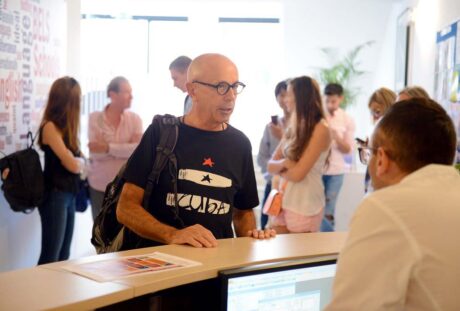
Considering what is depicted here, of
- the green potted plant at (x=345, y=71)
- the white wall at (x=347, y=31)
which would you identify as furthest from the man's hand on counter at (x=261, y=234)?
the white wall at (x=347, y=31)

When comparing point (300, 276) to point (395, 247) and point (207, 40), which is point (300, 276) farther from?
point (207, 40)

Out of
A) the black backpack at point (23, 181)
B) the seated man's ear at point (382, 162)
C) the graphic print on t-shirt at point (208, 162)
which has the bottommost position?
the black backpack at point (23, 181)

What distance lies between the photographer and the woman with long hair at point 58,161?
4.53 meters

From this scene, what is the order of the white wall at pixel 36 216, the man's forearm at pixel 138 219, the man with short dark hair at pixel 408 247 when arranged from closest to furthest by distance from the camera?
A: the man with short dark hair at pixel 408 247 → the man's forearm at pixel 138 219 → the white wall at pixel 36 216

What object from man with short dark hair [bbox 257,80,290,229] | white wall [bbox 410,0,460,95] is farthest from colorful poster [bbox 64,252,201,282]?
white wall [bbox 410,0,460,95]

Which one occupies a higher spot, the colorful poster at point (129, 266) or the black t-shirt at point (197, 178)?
the black t-shirt at point (197, 178)

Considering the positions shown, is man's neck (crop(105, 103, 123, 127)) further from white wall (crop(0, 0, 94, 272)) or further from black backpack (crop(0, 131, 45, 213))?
black backpack (crop(0, 131, 45, 213))

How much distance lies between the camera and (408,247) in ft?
4.49

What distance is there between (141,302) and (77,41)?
4.12m

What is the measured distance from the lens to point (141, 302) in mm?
2158

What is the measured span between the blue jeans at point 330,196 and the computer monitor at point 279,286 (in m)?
3.43

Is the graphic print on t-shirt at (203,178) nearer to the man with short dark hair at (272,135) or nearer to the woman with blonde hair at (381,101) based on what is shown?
the woman with blonde hair at (381,101)

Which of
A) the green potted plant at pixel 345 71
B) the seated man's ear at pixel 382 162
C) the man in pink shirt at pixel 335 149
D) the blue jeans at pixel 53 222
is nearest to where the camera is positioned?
the seated man's ear at pixel 382 162

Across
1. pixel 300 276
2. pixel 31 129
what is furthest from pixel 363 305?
pixel 31 129
